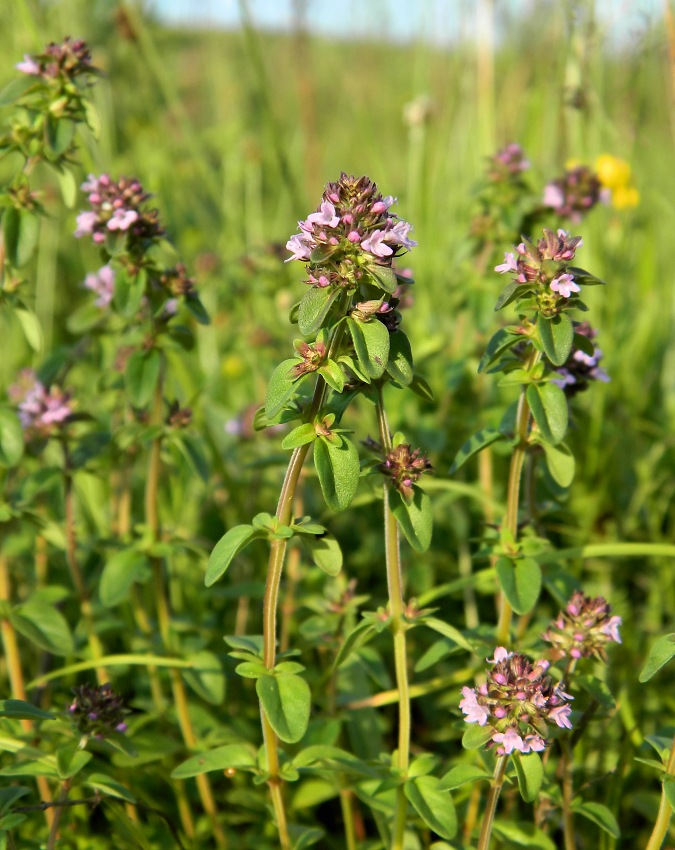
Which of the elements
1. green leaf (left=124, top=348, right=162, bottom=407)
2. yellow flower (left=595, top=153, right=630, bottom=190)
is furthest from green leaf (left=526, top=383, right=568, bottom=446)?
yellow flower (left=595, top=153, right=630, bottom=190)

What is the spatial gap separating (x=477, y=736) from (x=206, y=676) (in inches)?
32.3

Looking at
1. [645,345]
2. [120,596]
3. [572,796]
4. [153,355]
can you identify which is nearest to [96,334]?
[153,355]

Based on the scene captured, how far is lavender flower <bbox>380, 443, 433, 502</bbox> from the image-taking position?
1.57 m

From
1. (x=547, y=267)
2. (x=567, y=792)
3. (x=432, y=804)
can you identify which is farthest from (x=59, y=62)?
(x=567, y=792)

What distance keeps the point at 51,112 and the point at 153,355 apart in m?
0.58

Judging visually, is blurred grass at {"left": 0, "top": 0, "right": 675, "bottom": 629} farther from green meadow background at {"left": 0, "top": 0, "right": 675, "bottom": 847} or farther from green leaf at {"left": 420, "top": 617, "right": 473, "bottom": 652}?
green leaf at {"left": 420, "top": 617, "right": 473, "bottom": 652}

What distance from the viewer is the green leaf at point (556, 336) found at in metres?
1.52

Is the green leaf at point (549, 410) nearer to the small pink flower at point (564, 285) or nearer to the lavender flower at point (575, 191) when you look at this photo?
the small pink flower at point (564, 285)

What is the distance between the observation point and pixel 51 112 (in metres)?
2.00

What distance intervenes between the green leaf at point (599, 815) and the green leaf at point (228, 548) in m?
0.79

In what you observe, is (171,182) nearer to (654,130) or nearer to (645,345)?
(645,345)

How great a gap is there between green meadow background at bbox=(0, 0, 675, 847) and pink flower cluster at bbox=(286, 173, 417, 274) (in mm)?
667

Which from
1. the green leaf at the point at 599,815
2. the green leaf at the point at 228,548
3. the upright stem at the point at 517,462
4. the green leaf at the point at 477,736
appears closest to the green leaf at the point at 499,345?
the upright stem at the point at 517,462

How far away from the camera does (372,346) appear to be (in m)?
1.37
